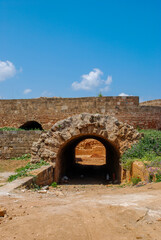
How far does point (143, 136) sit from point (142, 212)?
263 inches

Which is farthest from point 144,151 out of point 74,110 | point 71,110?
point 71,110

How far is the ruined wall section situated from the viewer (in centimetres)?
1216

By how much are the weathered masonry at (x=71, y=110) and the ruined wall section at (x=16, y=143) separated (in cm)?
415

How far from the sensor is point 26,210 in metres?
3.79

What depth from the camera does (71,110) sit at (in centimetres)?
1591

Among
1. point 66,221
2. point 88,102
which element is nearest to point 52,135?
point 66,221

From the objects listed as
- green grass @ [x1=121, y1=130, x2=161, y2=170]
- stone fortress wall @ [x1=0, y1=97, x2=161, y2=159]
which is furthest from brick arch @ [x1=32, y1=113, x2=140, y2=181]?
stone fortress wall @ [x1=0, y1=97, x2=161, y2=159]

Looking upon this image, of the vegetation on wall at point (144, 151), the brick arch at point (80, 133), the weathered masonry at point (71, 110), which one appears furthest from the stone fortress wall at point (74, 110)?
the brick arch at point (80, 133)

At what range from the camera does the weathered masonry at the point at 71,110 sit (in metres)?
15.3

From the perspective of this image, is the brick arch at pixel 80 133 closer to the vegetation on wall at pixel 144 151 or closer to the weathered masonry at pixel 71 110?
the vegetation on wall at pixel 144 151

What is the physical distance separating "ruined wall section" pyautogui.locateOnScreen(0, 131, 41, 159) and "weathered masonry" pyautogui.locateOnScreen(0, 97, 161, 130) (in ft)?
13.6

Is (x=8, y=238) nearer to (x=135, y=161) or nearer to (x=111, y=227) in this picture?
(x=111, y=227)

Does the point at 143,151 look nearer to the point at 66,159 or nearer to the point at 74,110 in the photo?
the point at 66,159

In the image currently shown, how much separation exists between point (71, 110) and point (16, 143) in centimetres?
498
